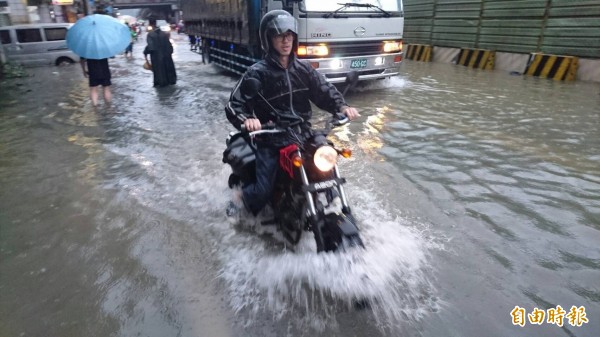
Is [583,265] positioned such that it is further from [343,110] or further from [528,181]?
[343,110]

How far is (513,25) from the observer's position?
41.6ft

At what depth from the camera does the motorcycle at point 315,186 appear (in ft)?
8.68

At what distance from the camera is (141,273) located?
10.4ft

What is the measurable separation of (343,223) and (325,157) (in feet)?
1.57

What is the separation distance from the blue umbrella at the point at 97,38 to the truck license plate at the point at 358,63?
183 inches

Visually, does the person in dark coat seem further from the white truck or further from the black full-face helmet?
the black full-face helmet

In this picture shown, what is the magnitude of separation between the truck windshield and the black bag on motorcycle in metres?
4.96

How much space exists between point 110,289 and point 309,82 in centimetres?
227

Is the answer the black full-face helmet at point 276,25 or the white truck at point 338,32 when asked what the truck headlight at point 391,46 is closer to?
the white truck at point 338,32

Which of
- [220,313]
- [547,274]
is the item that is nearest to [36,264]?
[220,313]

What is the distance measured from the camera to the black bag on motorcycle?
3.42 metres

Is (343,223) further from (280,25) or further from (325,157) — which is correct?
(280,25)

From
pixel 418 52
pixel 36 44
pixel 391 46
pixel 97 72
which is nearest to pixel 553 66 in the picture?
pixel 391 46

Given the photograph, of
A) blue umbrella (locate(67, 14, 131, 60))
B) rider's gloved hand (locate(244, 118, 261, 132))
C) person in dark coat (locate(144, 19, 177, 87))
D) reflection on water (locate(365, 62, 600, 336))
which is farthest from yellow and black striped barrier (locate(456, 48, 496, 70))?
rider's gloved hand (locate(244, 118, 261, 132))
